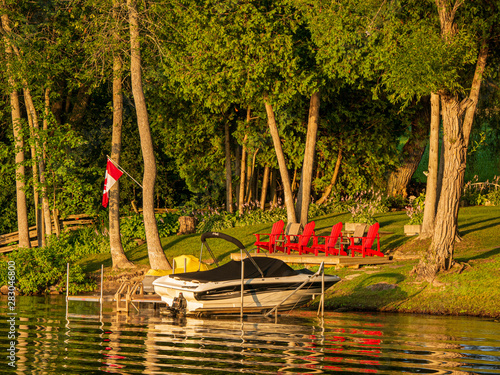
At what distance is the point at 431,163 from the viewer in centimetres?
2447

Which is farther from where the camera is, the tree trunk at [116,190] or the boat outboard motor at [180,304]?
the tree trunk at [116,190]

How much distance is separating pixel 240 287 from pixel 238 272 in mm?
402

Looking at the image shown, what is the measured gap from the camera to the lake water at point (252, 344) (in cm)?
1125

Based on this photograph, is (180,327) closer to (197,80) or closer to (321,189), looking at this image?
(197,80)

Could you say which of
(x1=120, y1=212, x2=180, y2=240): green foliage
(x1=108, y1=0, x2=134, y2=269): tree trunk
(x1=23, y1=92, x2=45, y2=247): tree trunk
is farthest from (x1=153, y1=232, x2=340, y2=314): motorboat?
(x1=120, y1=212, x2=180, y2=240): green foliage

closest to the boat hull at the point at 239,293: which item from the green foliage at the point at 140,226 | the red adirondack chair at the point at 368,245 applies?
the red adirondack chair at the point at 368,245

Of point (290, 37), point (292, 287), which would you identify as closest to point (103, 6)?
point (290, 37)

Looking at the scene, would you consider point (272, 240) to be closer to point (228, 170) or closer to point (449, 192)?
point (449, 192)

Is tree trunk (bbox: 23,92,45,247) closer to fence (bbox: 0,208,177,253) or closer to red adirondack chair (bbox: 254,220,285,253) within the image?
fence (bbox: 0,208,177,253)

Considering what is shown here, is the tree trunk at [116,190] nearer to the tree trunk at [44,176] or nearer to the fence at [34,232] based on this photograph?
the tree trunk at [44,176]

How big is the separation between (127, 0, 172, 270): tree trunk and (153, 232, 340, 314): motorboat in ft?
26.3

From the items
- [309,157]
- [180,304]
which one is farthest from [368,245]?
[180,304]

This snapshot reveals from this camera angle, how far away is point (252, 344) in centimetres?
1376

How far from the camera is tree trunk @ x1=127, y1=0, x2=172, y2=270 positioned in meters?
26.4
